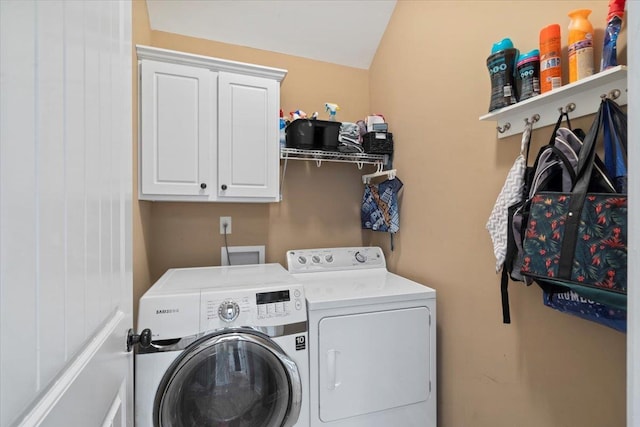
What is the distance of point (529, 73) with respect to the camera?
1.11m

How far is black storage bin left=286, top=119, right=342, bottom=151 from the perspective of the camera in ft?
6.31

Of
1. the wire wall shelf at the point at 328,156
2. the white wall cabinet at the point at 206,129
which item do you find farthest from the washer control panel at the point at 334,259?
the wire wall shelf at the point at 328,156

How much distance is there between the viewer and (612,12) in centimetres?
87

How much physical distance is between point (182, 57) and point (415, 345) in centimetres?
199

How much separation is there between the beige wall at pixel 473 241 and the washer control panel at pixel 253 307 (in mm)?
847

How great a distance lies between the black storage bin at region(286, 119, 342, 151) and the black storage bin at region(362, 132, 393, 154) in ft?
0.77

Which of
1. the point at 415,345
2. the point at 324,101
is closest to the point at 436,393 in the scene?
the point at 415,345

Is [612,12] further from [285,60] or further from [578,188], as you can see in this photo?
[285,60]

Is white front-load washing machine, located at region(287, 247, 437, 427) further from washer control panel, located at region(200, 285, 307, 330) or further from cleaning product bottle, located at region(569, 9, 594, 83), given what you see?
cleaning product bottle, located at region(569, 9, 594, 83)

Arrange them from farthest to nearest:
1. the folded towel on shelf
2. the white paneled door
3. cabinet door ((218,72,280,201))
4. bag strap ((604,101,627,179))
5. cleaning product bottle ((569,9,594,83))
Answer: the folded towel on shelf → cabinet door ((218,72,280,201)) → cleaning product bottle ((569,9,594,83)) → bag strap ((604,101,627,179)) → the white paneled door

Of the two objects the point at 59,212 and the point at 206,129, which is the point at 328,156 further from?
the point at 59,212

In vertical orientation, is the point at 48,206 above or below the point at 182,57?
below

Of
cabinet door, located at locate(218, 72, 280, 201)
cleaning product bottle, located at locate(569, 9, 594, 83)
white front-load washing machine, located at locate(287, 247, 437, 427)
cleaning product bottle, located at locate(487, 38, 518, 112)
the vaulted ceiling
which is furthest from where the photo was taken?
the vaulted ceiling

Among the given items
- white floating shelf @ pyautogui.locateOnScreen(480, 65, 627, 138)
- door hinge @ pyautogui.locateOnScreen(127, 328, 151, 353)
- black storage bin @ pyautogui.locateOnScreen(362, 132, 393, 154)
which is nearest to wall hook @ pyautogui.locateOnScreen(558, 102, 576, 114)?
white floating shelf @ pyautogui.locateOnScreen(480, 65, 627, 138)
